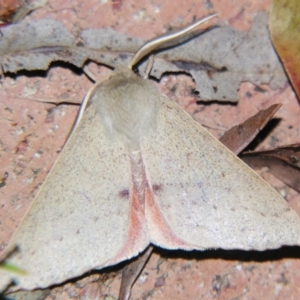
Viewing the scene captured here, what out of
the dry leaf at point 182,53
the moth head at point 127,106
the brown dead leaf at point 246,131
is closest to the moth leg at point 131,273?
the moth head at point 127,106

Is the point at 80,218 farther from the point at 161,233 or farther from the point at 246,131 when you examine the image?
the point at 246,131

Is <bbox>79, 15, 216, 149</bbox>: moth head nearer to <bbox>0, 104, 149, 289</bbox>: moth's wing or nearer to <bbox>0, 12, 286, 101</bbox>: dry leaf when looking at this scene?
<bbox>0, 104, 149, 289</bbox>: moth's wing

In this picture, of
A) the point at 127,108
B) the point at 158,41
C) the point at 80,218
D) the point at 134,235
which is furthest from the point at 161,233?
the point at 158,41

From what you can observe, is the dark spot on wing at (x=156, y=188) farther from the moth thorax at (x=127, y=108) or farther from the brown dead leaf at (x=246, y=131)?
the brown dead leaf at (x=246, y=131)

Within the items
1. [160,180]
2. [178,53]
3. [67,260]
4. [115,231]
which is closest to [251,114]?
[178,53]

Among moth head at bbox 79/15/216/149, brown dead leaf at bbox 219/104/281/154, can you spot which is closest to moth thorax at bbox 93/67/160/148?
moth head at bbox 79/15/216/149

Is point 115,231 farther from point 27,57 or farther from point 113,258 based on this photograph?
point 27,57

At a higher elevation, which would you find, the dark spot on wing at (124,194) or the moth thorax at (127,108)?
the moth thorax at (127,108)
